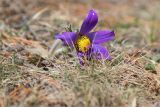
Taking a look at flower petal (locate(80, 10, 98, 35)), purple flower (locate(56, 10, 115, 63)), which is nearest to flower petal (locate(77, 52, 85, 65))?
purple flower (locate(56, 10, 115, 63))

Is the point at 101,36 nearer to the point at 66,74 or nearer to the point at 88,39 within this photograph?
the point at 88,39

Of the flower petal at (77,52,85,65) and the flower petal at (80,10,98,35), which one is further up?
the flower petal at (80,10,98,35)

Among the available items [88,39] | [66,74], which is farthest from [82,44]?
[66,74]

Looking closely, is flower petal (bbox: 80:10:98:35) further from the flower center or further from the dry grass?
the dry grass

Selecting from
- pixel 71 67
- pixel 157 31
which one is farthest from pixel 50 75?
pixel 157 31

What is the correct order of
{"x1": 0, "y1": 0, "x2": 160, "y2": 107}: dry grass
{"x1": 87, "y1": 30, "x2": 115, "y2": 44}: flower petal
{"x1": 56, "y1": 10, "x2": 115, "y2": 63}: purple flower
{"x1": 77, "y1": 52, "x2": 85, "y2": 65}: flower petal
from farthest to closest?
{"x1": 87, "y1": 30, "x2": 115, "y2": 44}: flower petal, {"x1": 56, "y1": 10, "x2": 115, "y2": 63}: purple flower, {"x1": 77, "y1": 52, "x2": 85, "y2": 65}: flower petal, {"x1": 0, "y1": 0, "x2": 160, "y2": 107}: dry grass

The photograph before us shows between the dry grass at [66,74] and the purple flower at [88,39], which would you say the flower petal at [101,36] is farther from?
the dry grass at [66,74]

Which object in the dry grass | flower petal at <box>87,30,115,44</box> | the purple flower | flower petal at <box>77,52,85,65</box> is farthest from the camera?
flower petal at <box>87,30,115,44</box>

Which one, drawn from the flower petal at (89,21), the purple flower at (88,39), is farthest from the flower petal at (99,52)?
the flower petal at (89,21)
